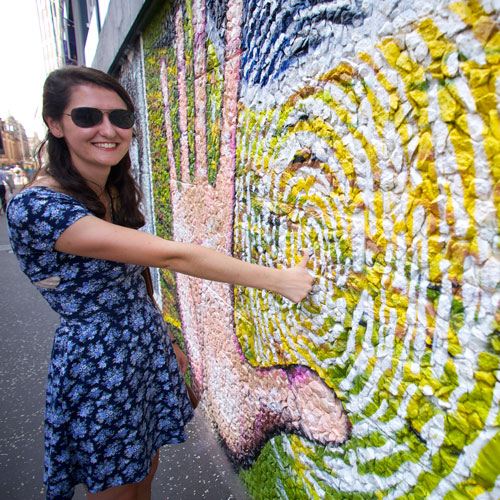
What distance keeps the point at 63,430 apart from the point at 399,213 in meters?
1.33

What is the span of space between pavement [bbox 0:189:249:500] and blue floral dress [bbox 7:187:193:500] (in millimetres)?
827

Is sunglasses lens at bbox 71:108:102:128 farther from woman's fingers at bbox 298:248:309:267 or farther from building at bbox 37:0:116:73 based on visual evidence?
building at bbox 37:0:116:73

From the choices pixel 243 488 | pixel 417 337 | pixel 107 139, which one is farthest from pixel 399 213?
pixel 243 488

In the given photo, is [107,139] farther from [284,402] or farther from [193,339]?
[193,339]

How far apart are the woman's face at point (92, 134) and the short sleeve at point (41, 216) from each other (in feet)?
0.90

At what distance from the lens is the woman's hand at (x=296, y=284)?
3.88ft

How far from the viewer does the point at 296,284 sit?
1.19m

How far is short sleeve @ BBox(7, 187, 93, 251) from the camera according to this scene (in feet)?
3.59

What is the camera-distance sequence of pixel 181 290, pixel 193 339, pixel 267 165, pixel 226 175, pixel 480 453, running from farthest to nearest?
pixel 181 290
pixel 193 339
pixel 226 175
pixel 267 165
pixel 480 453

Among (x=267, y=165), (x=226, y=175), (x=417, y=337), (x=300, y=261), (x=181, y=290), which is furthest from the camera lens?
(x=181, y=290)

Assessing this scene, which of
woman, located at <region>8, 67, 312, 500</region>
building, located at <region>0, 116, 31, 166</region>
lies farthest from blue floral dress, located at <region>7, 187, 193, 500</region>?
building, located at <region>0, 116, 31, 166</region>

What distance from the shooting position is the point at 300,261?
1.26m

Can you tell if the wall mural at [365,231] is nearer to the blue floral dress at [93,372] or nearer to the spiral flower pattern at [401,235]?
the spiral flower pattern at [401,235]

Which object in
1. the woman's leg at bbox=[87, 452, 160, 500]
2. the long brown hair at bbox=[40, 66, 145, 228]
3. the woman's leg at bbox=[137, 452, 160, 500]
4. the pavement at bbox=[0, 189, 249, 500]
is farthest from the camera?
the pavement at bbox=[0, 189, 249, 500]
